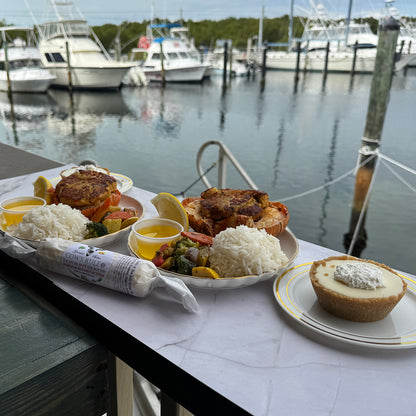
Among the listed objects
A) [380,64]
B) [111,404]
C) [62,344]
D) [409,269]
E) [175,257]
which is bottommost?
[409,269]

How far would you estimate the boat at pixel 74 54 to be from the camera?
69.0 feet

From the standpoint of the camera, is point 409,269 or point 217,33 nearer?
point 409,269

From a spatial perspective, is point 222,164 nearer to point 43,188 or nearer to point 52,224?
point 43,188

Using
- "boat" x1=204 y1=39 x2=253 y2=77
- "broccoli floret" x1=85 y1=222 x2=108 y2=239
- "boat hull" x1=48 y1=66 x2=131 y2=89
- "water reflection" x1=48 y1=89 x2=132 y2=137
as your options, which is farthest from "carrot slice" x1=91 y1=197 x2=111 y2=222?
"boat" x1=204 y1=39 x2=253 y2=77

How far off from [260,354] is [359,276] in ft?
0.91

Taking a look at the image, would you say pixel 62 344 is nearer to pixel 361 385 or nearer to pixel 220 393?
pixel 220 393

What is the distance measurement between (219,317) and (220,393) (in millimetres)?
221

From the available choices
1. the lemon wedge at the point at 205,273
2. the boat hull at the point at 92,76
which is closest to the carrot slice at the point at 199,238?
the lemon wedge at the point at 205,273

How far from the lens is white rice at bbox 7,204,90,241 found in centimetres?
116

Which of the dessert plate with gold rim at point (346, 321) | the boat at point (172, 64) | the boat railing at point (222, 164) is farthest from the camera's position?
the boat at point (172, 64)

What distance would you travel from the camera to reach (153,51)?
25953 mm

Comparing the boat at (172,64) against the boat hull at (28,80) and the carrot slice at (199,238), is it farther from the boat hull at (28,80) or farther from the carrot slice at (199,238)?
the carrot slice at (199,238)

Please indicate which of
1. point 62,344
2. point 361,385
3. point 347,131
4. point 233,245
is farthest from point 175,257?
point 347,131

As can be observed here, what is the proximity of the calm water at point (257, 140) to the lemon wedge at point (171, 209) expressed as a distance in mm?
6099
